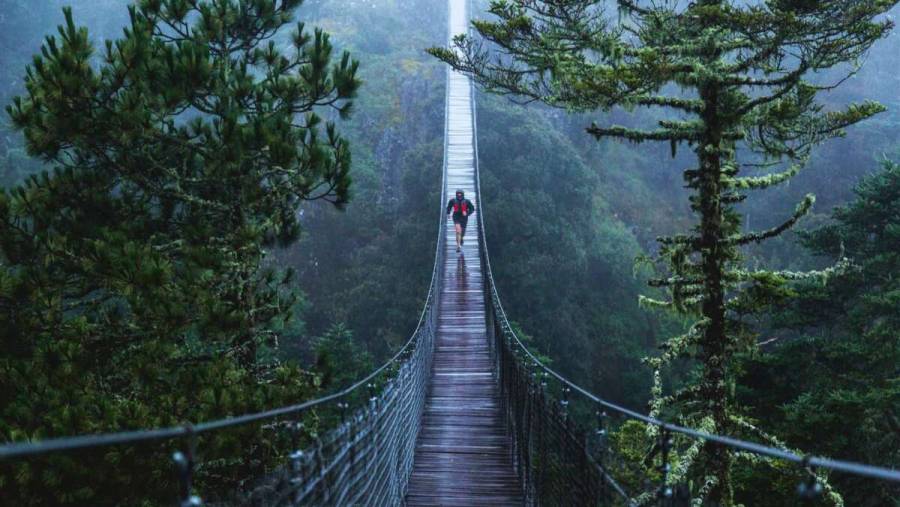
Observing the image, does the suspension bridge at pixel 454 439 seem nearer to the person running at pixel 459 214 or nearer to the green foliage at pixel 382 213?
the person running at pixel 459 214

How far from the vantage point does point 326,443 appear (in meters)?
2.48

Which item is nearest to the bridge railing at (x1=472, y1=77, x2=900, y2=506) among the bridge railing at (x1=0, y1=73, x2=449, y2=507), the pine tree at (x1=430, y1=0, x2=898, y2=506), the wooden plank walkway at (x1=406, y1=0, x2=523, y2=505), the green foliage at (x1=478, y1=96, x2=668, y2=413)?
the wooden plank walkway at (x1=406, y1=0, x2=523, y2=505)

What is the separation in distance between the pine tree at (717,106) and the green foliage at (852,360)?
4067 millimetres

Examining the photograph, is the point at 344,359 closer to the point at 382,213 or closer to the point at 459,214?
the point at 459,214

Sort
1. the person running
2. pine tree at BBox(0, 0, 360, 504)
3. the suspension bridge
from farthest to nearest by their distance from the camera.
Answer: the person running < pine tree at BBox(0, 0, 360, 504) < the suspension bridge

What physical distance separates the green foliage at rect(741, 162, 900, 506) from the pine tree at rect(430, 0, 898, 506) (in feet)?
13.3

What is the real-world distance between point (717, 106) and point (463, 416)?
3444 millimetres

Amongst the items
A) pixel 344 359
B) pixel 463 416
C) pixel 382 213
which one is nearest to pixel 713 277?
pixel 463 416

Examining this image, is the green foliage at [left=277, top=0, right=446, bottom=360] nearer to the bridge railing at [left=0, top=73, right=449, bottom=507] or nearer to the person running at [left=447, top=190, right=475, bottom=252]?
the person running at [left=447, top=190, right=475, bottom=252]

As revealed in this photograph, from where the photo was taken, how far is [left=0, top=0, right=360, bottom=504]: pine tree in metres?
4.12

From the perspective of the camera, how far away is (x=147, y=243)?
5121 mm

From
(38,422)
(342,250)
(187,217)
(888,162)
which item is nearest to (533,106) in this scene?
(342,250)

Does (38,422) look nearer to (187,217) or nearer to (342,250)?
(187,217)

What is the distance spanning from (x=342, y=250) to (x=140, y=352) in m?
15.7
